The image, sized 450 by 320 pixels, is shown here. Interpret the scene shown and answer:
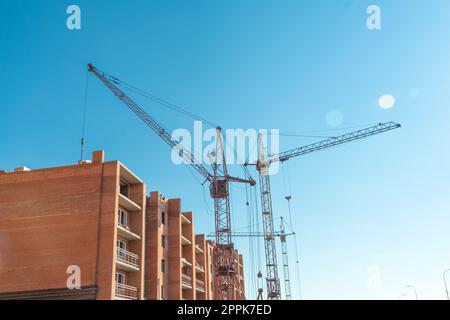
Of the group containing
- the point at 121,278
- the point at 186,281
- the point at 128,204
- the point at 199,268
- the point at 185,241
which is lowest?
the point at 121,278

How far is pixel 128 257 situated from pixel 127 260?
0.34m

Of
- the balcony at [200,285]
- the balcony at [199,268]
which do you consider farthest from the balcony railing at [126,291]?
the balcony at [199,268]

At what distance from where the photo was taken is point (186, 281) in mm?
48094

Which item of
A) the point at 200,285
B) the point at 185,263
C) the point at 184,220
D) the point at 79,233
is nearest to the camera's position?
the point at 79,233

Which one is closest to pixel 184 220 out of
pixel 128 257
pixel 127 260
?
pixel 128 257

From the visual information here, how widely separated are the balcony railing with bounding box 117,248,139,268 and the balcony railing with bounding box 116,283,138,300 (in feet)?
6.08

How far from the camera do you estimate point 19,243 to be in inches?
1251

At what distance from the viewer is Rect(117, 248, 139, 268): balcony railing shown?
Answer: 3369 cm

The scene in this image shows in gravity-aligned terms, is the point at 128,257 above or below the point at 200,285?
above

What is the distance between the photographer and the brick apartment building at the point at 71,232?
3047cm

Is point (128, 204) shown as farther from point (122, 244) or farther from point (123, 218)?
point (122, 244)

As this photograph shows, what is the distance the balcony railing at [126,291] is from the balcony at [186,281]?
11.7 meters

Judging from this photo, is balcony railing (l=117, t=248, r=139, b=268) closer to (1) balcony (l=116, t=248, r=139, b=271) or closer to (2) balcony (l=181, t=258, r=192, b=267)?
(1) balcony (l=116, t=248, r=139, b=271)
